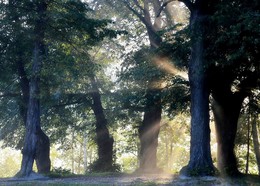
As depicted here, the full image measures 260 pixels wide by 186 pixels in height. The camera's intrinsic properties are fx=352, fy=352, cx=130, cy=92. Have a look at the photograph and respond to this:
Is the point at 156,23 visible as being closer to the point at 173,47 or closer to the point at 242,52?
the point at 173,47

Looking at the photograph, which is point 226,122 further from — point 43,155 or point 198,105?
point 43,155

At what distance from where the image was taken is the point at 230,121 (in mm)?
20172

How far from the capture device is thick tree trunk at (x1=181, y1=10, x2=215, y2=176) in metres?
15.9

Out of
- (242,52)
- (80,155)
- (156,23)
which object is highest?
(156,23)

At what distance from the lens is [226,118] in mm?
20297

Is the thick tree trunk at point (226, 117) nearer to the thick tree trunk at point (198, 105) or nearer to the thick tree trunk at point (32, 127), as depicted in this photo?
the thick tree trunk at point (198, 105)

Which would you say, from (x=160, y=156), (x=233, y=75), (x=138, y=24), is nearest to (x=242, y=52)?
(x=233, y=75)

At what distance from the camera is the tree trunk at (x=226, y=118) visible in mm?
19922

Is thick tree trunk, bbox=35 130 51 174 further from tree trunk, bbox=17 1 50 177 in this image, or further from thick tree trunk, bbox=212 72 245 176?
thick tree trunk, bbox=212 72 245 176

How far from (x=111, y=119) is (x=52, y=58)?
417 inches

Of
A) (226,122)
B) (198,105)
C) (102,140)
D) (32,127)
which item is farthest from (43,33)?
(102,140)

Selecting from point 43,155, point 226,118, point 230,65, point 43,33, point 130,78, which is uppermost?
point 43,33

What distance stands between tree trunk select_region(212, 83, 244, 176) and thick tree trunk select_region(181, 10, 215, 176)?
125 inches

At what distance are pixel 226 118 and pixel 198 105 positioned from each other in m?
4.39
